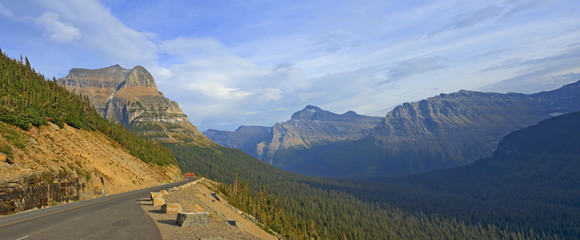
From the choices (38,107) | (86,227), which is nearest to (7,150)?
(86,227)

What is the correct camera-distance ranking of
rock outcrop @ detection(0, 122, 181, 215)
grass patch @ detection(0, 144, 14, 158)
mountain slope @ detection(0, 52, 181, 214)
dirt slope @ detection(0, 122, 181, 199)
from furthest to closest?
1. dirt slope @ detection(0, 122, 181, 199)
2. grass patch @ detection(0, 144, 14, 158)
3. mountain slope @ detection(0, 52, 181, 214)
4. rock outcrop @ detection(0, 122, 181, 215)

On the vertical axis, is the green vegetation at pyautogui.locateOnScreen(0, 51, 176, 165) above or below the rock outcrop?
above

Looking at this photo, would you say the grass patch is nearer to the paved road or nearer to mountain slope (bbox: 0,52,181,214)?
mountain slope (bbox: 0,52,181,214)

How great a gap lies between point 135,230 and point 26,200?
74.2 ft

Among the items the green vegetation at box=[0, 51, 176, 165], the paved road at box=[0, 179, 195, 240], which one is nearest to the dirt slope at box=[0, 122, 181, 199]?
the green vegetation at box=[0, 51, 176, 165]

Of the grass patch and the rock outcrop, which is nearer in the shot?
the rock outcrop

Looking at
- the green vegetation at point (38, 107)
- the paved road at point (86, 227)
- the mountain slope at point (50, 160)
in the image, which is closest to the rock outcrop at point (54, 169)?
the mountain slope at point (50, 160)

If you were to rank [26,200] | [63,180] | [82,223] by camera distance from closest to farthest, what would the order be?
1. [82,223]
2. [26,200]
3. [63,180]

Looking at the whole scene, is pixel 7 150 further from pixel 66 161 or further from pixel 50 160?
pixel 66 161

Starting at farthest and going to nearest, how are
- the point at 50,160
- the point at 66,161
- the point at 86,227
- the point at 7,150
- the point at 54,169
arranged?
the point at 66,161, the point at 50,160, the point at 54,169, the point at 7,150, the point at 86,227

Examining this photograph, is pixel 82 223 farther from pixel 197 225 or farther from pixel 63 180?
pixel 63 180

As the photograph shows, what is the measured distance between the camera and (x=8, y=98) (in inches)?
1881

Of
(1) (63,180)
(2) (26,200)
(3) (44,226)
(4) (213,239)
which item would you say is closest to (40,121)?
(1) (63,180)

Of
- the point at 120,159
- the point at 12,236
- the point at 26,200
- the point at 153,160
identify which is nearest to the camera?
the point at 12,236
